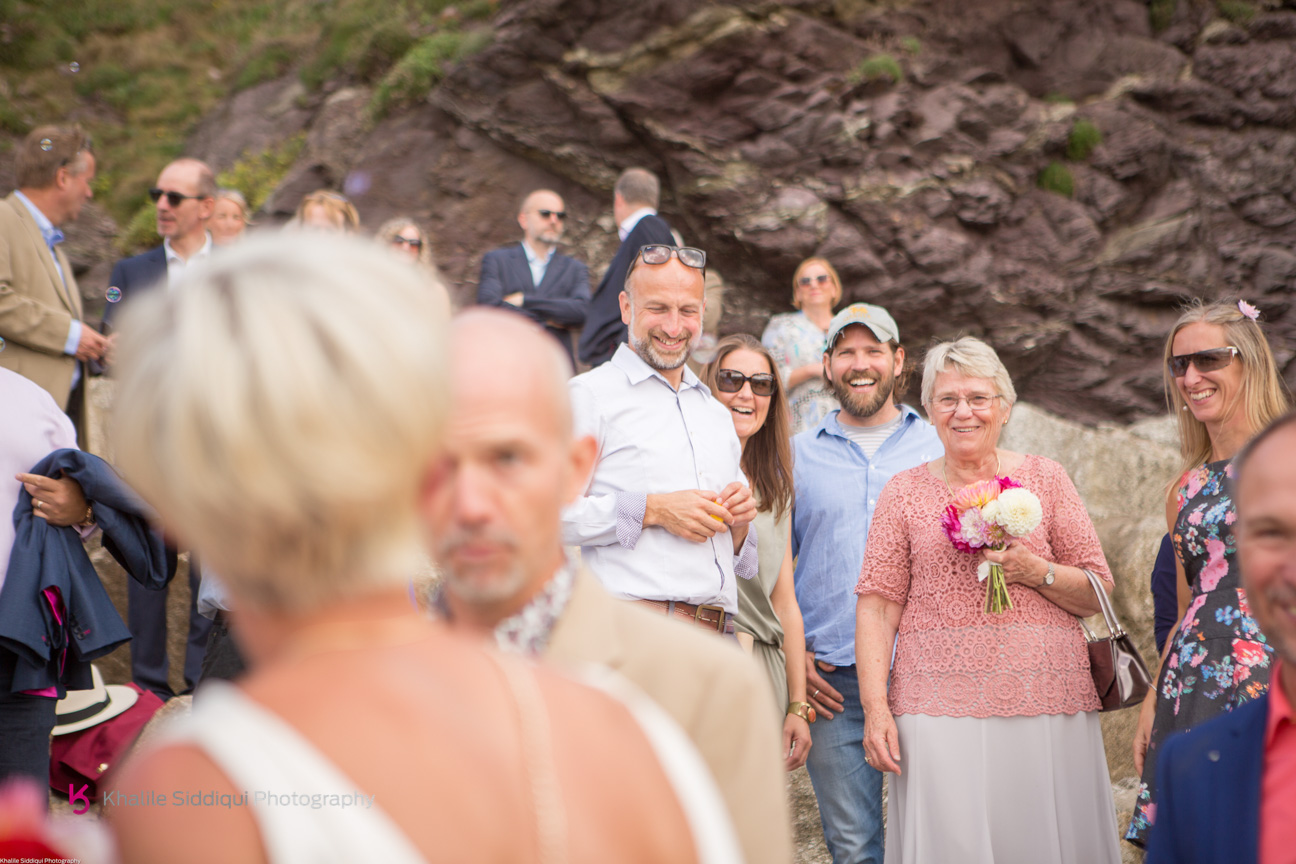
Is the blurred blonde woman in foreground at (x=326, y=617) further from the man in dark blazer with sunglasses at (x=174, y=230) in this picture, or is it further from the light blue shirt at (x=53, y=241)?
the man in dark blazer with sunglasses at (x=174, y=230)

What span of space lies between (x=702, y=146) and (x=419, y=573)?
863 cm

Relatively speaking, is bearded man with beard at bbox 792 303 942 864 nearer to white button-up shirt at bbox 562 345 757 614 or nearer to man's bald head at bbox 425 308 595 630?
white button-up shirt at bbox 562 345 757 614

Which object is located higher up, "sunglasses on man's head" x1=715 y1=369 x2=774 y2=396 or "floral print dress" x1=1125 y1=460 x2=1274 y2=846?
"sunglasses on man's head" x1=715 y1=369 x2=774 y2=396

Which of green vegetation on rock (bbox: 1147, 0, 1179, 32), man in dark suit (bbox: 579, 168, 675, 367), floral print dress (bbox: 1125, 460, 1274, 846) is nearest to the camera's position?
floral print dress (bbox: 1125, 460, 1274, 846)

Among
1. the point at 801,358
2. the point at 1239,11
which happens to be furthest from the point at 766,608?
the point at 1239,11

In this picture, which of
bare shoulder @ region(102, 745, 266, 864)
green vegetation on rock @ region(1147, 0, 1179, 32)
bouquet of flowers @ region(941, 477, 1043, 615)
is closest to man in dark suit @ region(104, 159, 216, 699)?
bouquet of flowers @ region(941, 477, 1043, 615)

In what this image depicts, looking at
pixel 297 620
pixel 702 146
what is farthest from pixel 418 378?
pixel 702 146

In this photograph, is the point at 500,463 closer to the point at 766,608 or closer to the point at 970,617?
the point at 970,617

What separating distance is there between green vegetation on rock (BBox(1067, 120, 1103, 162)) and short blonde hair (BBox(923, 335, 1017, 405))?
10936mm

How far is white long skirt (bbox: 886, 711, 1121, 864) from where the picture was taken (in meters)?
3.78

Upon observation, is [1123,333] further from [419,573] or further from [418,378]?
[418,378]

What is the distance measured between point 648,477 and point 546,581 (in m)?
2.29

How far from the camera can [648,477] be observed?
400cm

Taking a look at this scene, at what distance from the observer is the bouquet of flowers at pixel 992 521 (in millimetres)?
3826
